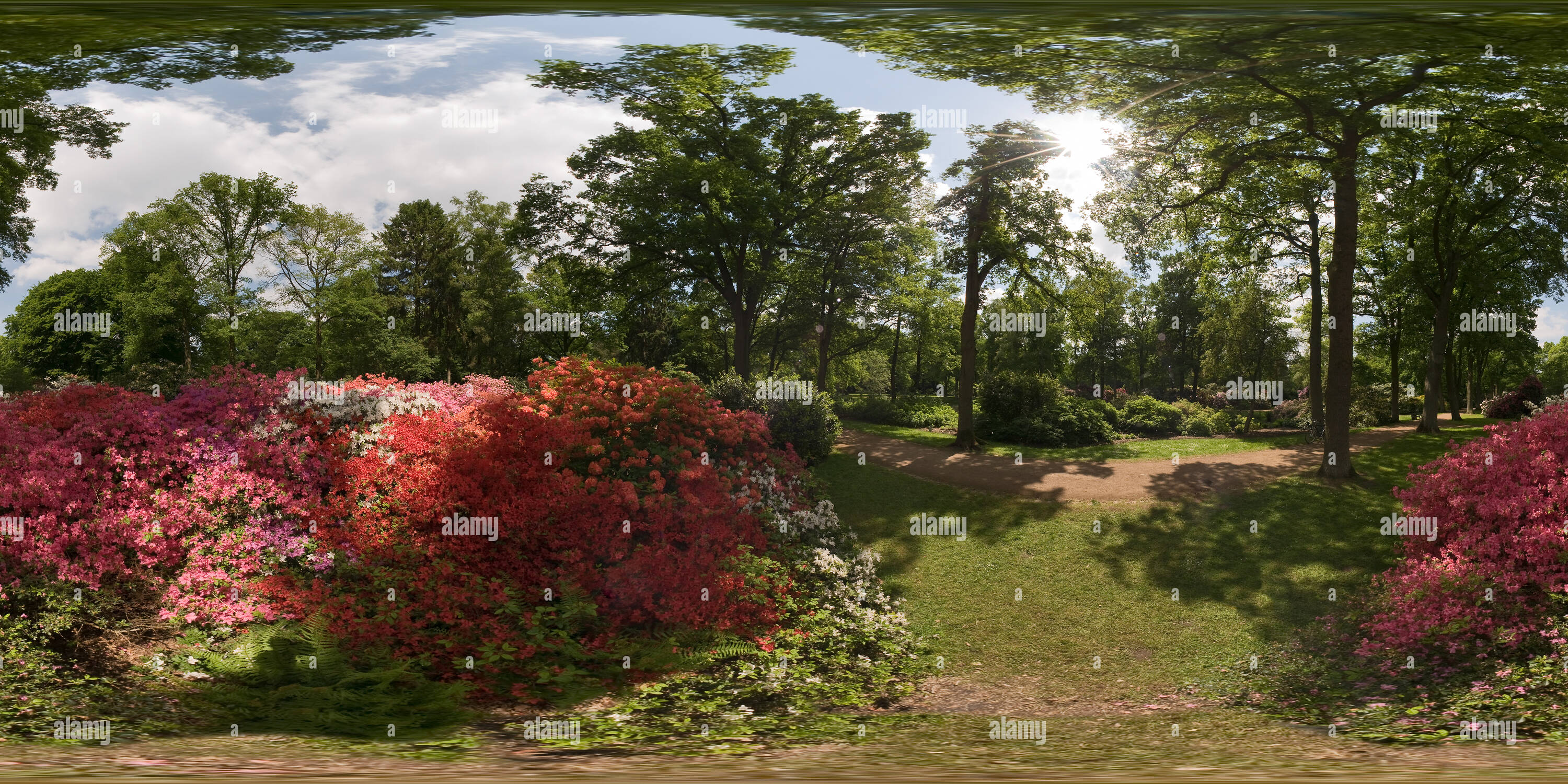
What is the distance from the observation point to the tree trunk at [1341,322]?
19.9 feet

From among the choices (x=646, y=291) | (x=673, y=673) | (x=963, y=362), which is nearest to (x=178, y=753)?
(x=673, y=673)

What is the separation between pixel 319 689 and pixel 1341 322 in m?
9.99

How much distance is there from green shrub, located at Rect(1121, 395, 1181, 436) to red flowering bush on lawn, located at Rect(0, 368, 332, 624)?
866cm

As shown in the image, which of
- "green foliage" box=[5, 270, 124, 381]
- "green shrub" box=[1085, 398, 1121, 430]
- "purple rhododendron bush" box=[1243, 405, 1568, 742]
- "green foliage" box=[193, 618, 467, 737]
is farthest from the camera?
"green shrub" box=[1085, 398, 1121, 430]

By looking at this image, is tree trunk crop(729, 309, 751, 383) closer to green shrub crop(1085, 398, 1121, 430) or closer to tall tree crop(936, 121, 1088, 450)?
tall tree crop(936, 121, 1088, 450)

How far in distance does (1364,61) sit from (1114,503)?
179 inches

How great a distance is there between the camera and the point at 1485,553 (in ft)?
13.8

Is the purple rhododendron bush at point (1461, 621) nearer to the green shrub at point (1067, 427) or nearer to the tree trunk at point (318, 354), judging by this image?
the green shrub at point (1067, 427)

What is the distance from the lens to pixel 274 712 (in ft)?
7.39

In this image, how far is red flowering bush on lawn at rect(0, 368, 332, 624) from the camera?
3.97 m

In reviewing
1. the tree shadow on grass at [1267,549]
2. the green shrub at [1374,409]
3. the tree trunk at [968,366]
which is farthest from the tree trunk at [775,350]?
the green shrub at [1374,409]

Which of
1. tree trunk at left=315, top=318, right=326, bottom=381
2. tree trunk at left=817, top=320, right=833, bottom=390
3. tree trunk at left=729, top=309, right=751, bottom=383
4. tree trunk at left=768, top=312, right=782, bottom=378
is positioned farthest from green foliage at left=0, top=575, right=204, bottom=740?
tree trunk at left=817, top=320, right=833, bottom=390

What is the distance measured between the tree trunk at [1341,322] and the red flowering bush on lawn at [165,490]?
838 cm

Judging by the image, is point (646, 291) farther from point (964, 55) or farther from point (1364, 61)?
point (1364, 61)
